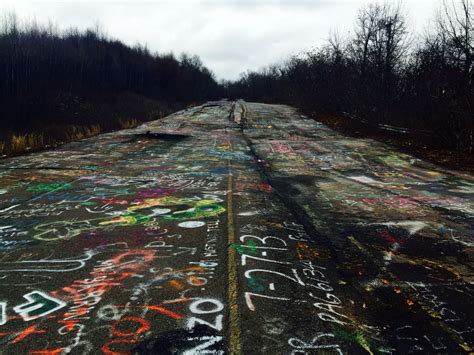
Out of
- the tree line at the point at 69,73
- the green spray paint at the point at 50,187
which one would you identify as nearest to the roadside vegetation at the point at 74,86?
the tree line at the point at 69,73

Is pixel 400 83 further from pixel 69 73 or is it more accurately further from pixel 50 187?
pixel 69 73

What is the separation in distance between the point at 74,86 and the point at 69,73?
8.47 ft

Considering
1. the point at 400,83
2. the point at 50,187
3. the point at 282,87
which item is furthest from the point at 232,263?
the point at 282,87

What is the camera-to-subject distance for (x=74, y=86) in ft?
126

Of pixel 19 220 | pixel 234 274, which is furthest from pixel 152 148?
pixel 234 274

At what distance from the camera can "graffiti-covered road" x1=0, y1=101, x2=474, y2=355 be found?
3.05 meters

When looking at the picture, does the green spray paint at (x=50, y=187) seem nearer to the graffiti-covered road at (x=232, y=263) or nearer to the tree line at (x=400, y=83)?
the graffiti-covered road at (x=232, y=263)

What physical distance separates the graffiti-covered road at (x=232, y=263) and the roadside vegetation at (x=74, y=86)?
8.41 m

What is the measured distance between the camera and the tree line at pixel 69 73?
2827 centimetres

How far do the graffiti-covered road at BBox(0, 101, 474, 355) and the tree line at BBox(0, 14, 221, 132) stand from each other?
20651 millimetres

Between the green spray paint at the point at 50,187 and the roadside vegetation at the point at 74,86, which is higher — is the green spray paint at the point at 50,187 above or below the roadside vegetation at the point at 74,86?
below

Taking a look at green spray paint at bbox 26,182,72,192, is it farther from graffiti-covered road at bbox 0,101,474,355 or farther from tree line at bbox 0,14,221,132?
tree line at bbox 0,14,221,132

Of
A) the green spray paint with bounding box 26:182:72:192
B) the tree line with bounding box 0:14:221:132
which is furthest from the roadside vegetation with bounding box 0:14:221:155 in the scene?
the green spray paint with bounding box 26:182:72:192

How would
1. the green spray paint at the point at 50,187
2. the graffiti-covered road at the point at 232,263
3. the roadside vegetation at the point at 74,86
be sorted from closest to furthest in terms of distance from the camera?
the graffiti-covered road at the point at 232,263, the green spray paint at the point at 50,187, the roadside vegetation at the point at 74,86
